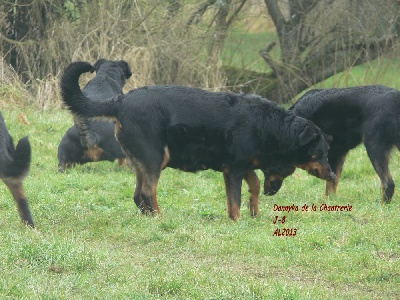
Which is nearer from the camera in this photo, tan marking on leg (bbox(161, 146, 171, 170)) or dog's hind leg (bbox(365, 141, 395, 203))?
tan marking on leg (bbox(161, 146, 171, 170))

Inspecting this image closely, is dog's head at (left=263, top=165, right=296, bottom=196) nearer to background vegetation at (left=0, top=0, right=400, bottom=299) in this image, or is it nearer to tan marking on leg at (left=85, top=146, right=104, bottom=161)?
background vegetation at (left=0, top=0, right=400, bottom=299)

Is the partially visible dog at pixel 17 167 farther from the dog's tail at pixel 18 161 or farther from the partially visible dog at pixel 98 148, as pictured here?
the partially visible dog at pixel 98 148

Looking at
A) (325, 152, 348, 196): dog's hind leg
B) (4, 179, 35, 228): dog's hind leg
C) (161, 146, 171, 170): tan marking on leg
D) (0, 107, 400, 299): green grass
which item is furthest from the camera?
(325, 152, 348, 196): dog's hind leg

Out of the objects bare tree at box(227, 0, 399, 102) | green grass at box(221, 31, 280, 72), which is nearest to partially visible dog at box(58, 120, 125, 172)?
bare tree at box(227, 0, 399, 102)

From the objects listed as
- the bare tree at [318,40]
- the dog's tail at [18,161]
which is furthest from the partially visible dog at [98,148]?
the bare tree at [318,40]

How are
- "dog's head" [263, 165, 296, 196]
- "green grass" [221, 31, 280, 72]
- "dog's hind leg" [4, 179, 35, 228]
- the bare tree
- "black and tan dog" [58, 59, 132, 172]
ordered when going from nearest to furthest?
"dog's hind leg" [4, 179, 35, 228], "dog's head" [263, 165, 296, 196], "black and tan dog" [58, 59, 132, 172], the bare tree, "green grass" [221, 31, 280, 72]

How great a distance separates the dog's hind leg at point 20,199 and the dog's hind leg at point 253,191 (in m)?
2.48

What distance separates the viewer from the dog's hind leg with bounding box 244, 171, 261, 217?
874 centimetres

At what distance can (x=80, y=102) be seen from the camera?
8.36 metres

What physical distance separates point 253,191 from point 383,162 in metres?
1.71

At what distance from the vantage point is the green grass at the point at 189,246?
5605 mm

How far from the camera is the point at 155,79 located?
58.1ft

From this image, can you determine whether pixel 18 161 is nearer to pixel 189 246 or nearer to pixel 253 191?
pixel 189 246

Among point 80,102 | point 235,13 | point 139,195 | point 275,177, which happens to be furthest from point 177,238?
point 235,13
